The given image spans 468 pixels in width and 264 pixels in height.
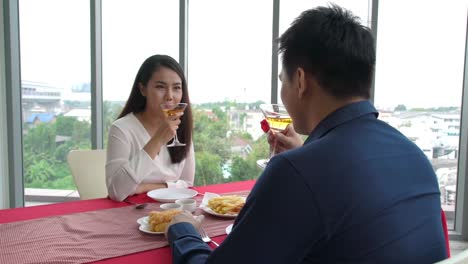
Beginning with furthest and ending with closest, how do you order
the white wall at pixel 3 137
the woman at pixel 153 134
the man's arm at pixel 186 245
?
the white wall at pixel 3 137 → the woman at pixel 153 134 → the man's arm at pixel 186 245

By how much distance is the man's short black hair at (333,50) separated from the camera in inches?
34.8

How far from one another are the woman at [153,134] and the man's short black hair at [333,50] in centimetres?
113

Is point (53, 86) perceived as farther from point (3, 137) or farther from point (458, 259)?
point (458, 259)

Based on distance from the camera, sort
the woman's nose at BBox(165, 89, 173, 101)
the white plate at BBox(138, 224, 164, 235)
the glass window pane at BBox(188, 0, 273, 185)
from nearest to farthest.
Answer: the white plate at BBox(138, 224, 164, 235)
the woman's nose at BBox(165, 89, 173, 101)
the glass window pane at BBox(188, 0, 273, 185)

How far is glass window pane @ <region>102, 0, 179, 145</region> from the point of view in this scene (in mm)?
3521

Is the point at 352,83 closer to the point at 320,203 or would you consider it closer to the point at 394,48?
the point at 320,203

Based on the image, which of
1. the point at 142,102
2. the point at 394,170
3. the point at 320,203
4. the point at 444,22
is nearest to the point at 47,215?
the point at 142,102

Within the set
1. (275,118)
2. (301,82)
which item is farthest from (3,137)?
(301,82)

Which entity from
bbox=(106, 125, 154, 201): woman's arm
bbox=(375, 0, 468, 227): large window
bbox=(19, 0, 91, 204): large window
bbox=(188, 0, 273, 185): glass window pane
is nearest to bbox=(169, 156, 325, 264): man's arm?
bbox=(106, 125, 154, 201): woman's arm

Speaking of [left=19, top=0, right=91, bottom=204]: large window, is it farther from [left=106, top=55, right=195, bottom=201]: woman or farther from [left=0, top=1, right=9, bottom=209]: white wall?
[left=106, top=55, right=195, bottom=201]: woman

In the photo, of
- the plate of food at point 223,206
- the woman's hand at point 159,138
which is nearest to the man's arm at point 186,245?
the plate of food at point 223,206

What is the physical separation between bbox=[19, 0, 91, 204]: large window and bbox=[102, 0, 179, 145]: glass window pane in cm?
19

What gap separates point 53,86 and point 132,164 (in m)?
2.14

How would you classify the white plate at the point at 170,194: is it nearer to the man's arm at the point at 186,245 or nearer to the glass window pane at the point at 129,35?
the man's arm at the point at 186,245
